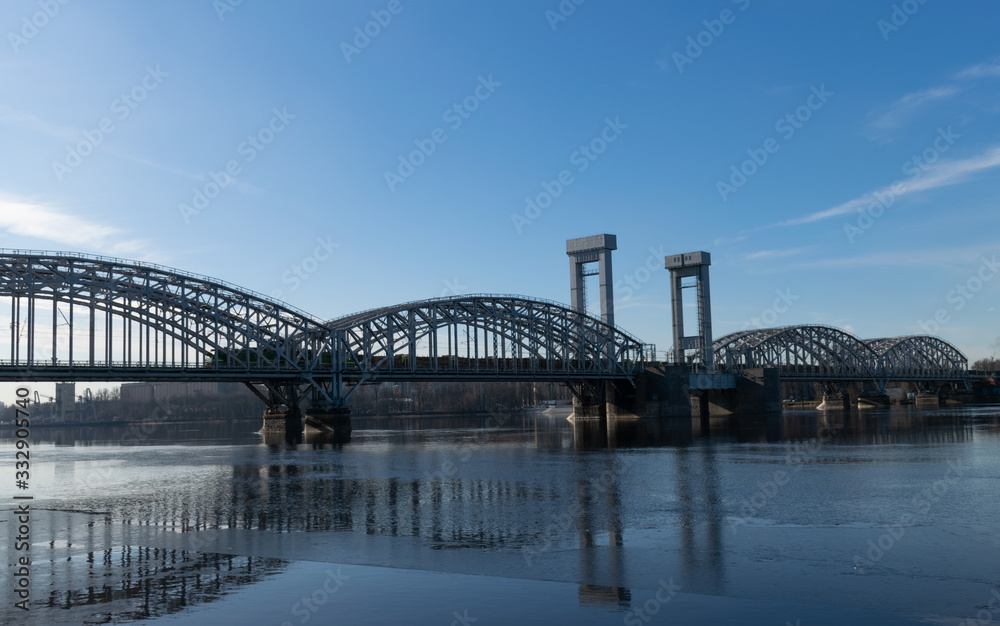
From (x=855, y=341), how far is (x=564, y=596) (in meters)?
171

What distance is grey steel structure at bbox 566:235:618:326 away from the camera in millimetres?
122562

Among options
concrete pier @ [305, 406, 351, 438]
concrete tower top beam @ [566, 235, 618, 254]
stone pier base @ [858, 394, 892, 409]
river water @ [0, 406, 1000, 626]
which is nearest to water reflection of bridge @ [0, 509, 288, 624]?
river water @ [0, 406, 1000, 626]

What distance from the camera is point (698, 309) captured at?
12669 cm

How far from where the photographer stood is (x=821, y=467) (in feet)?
100

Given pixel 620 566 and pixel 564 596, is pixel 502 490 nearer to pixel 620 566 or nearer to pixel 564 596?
pixel 620 566

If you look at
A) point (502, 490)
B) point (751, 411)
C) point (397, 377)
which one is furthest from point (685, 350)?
point (502, 490)

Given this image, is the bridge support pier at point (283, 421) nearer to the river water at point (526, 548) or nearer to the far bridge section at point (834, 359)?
the river water at point (526, 548)

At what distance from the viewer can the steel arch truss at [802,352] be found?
14088cm

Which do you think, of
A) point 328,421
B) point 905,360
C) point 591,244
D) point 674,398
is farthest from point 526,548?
point 905,360

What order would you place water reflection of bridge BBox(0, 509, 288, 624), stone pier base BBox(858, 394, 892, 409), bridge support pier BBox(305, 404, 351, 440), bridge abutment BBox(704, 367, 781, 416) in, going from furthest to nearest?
stone pier base BBox(858, 394, 892, 409) → bridge abutment BBox(704, 367, 781, 416) → bridge support pier BBox(305, 404, 351, 440) → water reflection of bridge BBox(0, 509, 288, 624)

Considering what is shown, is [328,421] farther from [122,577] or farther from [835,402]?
[835,402]

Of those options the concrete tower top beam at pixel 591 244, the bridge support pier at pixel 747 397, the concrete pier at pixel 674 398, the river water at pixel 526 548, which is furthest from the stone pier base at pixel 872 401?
the river water at pixel 526 548

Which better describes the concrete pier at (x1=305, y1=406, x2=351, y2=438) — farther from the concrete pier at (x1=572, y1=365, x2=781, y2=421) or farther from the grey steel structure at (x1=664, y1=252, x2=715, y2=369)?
the grey steel structure at (x1=664, y1=252, x2=715, y2=369)

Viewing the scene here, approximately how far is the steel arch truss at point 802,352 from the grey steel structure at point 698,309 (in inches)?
299
